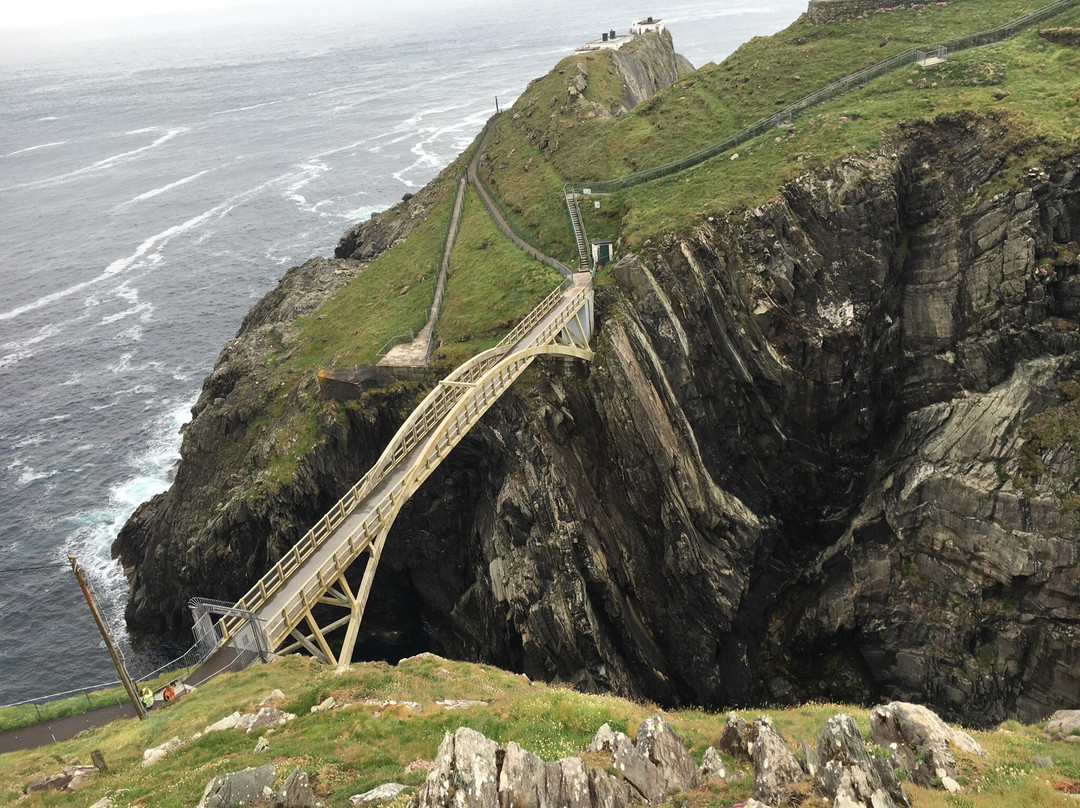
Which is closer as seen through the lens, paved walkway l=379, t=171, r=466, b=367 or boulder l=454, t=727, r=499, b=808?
boulder l=454, t=727, r=499, b=808

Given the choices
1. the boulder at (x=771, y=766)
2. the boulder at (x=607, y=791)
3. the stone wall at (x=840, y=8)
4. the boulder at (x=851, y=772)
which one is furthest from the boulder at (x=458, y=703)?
the stone wall at (x=840, y=8)

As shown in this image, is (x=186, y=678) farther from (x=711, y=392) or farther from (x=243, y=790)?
(x=711, y=392)

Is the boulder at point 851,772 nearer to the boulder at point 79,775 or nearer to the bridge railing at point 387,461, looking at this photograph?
the boulder at point 79,775

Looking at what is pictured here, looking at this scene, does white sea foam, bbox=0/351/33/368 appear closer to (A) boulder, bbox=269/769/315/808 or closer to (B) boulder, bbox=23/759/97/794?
(B) boulder, bbox=23/759/97/794

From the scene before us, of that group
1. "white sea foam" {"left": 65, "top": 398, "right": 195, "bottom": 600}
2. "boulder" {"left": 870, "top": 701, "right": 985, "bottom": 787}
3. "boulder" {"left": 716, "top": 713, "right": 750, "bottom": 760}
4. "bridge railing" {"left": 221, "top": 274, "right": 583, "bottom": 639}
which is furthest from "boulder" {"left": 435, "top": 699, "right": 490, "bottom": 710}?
"white sea foam" {"left": 65, "top": 398, "right": 195, "bottom": 600}

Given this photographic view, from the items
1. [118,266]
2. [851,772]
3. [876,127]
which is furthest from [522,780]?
[118,266]

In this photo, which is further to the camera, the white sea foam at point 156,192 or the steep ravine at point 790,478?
the white sea foam at point 156,192

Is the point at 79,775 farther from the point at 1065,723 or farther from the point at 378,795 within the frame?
the point at 1065,723
